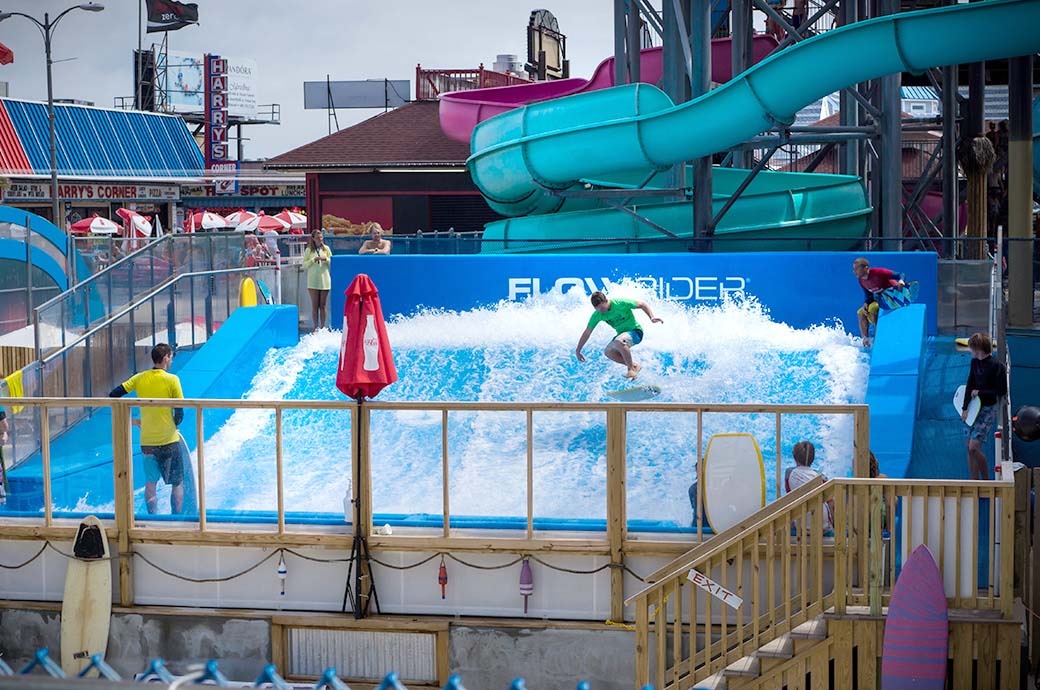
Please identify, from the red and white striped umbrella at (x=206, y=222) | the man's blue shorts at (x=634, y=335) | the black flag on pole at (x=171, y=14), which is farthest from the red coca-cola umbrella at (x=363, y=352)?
the black flag on pole at (x=171, y=14)

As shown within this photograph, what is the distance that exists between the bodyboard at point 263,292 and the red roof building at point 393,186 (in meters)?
19.8

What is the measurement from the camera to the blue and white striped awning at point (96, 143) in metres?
51.8

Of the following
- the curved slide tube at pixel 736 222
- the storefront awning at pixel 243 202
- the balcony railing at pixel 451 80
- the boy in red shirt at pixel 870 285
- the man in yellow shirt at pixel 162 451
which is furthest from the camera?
the storefront awning at pixel 243 202

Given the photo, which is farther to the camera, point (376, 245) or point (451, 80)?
point (451, 80)

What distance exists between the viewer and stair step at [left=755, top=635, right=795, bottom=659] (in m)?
9.07

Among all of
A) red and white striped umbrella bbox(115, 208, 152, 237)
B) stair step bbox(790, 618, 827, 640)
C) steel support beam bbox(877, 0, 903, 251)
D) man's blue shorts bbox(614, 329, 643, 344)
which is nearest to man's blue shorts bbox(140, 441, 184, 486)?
stair step bbox(790, 618, 827, 640)

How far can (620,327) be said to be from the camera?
14.6 metres

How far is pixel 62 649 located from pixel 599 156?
12085mm

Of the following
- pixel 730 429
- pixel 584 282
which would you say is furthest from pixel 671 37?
pixel 730 429

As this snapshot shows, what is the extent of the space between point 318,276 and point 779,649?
1035 cm

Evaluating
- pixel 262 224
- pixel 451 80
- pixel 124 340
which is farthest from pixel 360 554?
pixel 451 80

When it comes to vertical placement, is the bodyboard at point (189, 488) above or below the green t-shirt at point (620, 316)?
below

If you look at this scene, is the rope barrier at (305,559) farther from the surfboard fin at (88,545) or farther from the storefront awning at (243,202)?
the storefront awning at (243,202)

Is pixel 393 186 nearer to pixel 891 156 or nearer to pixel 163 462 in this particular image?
pixel 891 156
